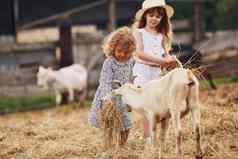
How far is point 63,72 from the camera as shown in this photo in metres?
11.9

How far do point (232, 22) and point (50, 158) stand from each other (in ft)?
44.0

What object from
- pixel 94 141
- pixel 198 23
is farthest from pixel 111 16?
pixel 94 141

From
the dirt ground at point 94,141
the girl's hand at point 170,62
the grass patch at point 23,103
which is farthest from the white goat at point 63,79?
the girl's hand at point 170,62

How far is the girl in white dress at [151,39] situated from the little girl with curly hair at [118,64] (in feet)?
0.71

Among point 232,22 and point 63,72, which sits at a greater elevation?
point 232,22

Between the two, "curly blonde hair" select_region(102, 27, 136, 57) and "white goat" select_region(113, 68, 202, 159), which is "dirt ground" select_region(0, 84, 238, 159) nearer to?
"white goat" select_region(113, 68, 202, 159)

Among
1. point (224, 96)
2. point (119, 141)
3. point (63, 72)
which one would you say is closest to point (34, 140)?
point (119, 141)

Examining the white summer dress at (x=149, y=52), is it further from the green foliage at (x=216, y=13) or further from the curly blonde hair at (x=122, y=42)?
the green foliage at (x=216, y=13)

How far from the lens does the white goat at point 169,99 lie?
167 inches

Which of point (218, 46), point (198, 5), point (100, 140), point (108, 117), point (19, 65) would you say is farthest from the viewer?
point (198, 5)

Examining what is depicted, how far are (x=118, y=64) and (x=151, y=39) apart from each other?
460 millimetres

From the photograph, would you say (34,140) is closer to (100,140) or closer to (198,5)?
(100,140)

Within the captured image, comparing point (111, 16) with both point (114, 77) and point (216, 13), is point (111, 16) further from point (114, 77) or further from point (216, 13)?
point (114, 77)

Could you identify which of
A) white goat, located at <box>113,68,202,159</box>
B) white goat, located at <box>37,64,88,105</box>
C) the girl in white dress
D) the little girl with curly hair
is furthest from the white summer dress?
white goat, located at <box>37,64,88,105</box>
